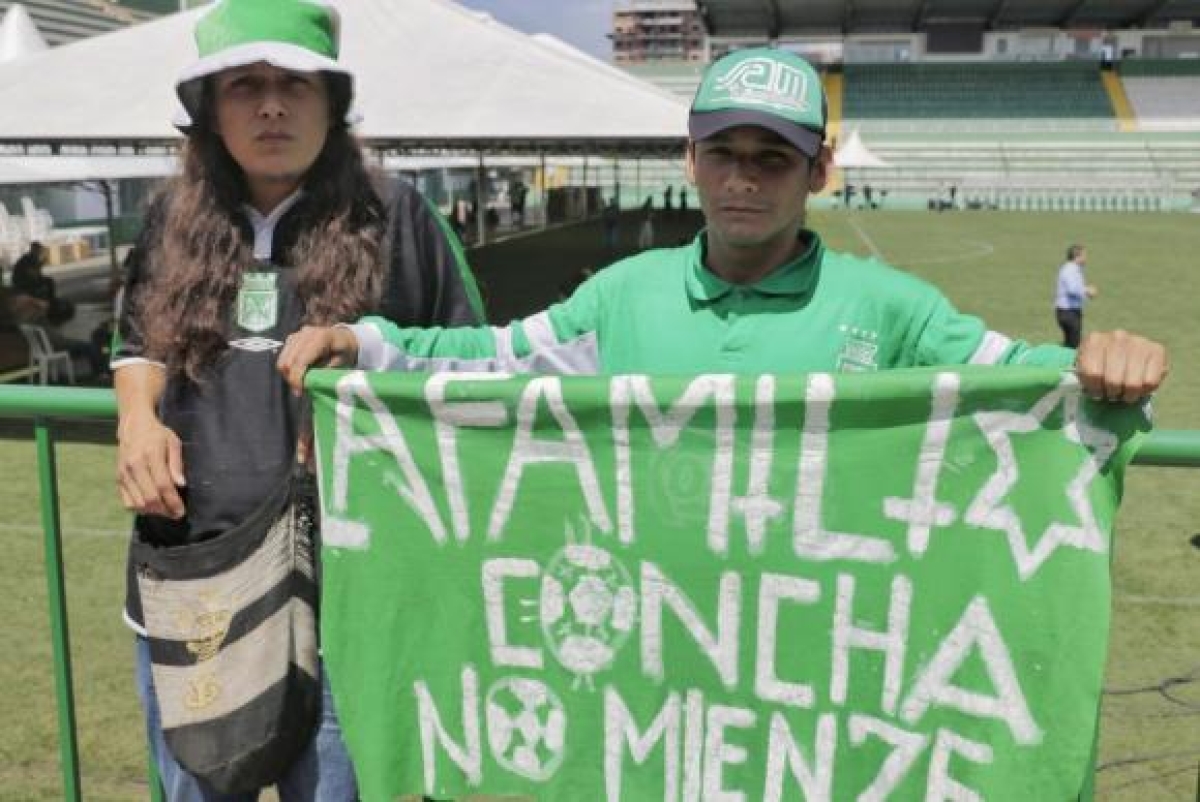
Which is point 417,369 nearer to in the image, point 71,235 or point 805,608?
point 805,608

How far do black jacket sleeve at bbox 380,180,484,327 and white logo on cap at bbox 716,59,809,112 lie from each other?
54cm

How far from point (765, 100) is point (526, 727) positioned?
1069 millimetres

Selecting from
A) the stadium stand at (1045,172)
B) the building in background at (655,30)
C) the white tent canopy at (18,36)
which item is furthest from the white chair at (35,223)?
the building in background at (655,30)

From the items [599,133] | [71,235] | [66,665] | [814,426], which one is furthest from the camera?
[71,235]

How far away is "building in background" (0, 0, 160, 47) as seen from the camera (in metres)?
41.3

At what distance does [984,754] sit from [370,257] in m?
1.23

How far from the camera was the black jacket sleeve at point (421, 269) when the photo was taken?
1.91 m

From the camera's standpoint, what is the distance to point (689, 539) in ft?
5.82

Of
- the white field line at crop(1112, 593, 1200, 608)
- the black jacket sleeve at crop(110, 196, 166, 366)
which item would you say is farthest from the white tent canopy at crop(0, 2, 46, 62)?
the black jacket sleeve at crop(110, 196, 166, 366)

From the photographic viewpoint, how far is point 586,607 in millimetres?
1827

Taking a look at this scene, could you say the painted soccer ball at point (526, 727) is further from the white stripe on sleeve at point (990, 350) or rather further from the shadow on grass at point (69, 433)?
the shadow on grass at point (69, 433)

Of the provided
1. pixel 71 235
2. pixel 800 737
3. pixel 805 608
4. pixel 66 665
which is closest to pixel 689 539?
pixel 805 608

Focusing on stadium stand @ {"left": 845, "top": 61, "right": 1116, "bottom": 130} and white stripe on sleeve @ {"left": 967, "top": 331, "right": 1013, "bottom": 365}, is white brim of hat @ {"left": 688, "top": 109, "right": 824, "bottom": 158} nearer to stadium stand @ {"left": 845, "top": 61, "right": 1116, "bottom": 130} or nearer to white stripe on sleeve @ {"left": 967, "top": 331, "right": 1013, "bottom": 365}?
white stripe on sleeve @ {"left": 967, "top": 331, "right": 1013, "bottom": 365}

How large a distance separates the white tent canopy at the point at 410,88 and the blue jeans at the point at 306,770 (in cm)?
668
